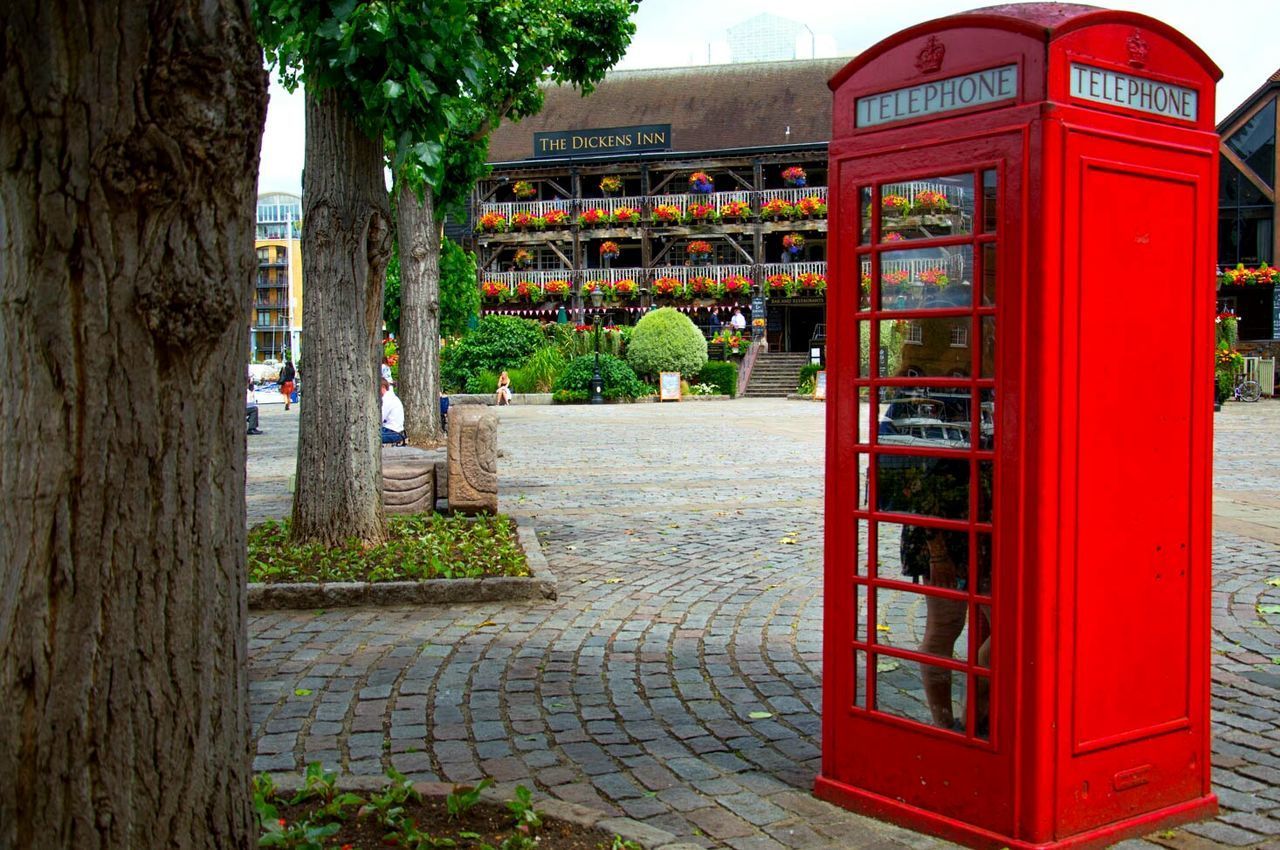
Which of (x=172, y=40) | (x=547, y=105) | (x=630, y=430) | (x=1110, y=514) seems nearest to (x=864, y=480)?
(x=1110, y=514)

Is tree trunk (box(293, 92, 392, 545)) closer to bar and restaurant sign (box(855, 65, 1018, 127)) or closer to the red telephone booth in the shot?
the red telephone booth

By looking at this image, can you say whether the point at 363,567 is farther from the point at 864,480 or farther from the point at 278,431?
the point at 278,431

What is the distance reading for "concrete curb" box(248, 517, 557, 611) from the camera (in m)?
7.09

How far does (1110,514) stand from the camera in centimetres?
365

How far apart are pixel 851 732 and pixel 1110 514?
3.48 feet

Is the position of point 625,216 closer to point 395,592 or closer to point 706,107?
point 706,107

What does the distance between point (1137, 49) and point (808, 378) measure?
34.6 meters

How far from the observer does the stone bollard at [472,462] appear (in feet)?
32.8

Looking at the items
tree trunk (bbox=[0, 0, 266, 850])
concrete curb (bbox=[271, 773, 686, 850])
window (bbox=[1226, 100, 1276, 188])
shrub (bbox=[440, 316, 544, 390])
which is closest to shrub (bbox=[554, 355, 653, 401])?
shrub (bbox=[440, 316, 544, 390])

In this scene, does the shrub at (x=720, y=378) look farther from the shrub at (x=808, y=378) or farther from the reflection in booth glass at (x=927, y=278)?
the reflection in booth glass at (x=927, y=278)

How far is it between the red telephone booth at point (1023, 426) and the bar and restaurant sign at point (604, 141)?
158ft

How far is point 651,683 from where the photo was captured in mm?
5500

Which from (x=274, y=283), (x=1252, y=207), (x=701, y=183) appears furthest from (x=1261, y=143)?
(x=274, y=283)

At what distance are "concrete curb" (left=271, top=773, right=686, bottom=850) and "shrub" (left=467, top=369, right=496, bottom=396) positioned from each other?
3250 centimetres
